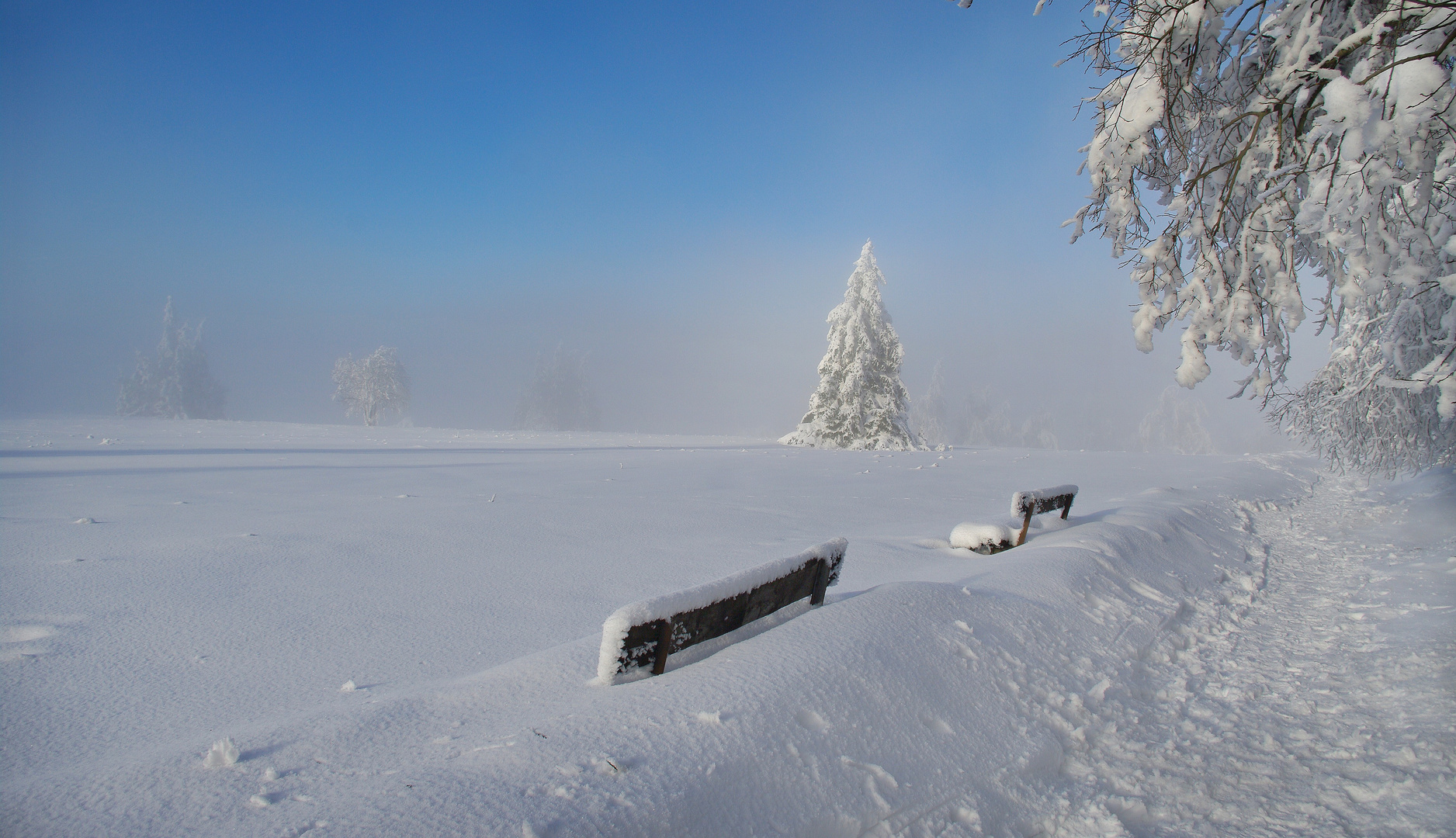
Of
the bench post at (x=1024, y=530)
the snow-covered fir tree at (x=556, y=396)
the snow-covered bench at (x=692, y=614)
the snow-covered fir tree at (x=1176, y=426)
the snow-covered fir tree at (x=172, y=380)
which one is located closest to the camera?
the snow-covered bench at (x=692, y=614)

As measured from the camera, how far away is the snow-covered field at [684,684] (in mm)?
2420

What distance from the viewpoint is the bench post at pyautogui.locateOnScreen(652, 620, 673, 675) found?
330 cm

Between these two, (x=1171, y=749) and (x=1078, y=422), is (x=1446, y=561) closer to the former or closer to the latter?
(x=1171, y=749)

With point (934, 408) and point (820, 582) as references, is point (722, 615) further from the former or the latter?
point (934, 408)

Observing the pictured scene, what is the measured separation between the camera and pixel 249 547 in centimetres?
594

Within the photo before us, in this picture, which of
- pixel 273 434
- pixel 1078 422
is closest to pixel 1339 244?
pixel 273 434

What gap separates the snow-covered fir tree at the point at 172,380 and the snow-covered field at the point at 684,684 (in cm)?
5651

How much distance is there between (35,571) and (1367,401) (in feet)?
61.5

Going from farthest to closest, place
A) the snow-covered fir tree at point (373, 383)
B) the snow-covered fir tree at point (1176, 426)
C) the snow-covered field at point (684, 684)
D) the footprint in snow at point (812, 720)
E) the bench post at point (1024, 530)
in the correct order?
the snow-covered fir tree at point (1176, 426)
the snow-covered fir tree at point (373, 383)
the bench post at point (1024, 530)
the footprint in snow at point (812, 720)
the snow-covered field at point (684, 684)

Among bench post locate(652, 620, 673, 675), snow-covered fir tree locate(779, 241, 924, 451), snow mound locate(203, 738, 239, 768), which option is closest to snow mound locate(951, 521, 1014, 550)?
bench post locate(652, 620, 673, 675)

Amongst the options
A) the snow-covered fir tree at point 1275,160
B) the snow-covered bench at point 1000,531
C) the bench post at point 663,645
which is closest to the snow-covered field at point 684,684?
the bench post at point 663,645

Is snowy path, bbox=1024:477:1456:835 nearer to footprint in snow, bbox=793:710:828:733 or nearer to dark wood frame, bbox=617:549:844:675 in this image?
footprint in snow, bbox=793:710:828:733

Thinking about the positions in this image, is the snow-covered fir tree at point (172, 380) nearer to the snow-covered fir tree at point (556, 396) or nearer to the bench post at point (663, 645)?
the snow-covered fir tree at point (556, 396)

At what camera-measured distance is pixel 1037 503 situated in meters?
8.00
